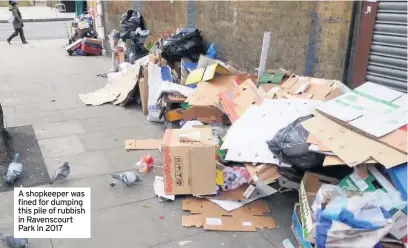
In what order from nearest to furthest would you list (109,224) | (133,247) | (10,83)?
(133,247) → (109,224) → (10,83)

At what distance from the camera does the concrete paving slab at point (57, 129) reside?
16.7ft

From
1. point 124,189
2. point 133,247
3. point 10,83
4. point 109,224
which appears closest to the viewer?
point 133,247

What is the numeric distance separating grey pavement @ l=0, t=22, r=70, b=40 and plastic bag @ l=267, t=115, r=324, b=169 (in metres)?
13.3

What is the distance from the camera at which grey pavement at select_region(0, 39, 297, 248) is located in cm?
307

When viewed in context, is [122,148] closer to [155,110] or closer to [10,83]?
[155,110]

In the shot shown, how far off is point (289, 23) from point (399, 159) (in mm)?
3066

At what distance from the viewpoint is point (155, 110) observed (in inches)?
222

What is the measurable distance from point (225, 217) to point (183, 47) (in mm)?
3981

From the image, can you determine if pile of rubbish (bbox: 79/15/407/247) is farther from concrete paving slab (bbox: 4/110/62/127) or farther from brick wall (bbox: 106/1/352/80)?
concrete paving slab (bbox: 4/110/62/127)

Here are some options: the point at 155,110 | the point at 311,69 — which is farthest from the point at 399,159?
the point at 155,110

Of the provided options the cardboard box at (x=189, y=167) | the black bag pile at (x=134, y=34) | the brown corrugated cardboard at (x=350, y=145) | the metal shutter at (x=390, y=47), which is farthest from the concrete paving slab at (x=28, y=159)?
the black bag pile at (x=134, y=34)

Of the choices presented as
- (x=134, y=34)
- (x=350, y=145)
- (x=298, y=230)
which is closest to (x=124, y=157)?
(x=298, y=230)

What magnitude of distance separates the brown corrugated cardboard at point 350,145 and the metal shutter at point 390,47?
1413 millimetres

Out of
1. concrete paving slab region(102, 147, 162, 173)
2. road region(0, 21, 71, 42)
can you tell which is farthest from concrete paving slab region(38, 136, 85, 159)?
road region(0, 21, 71, 42)
